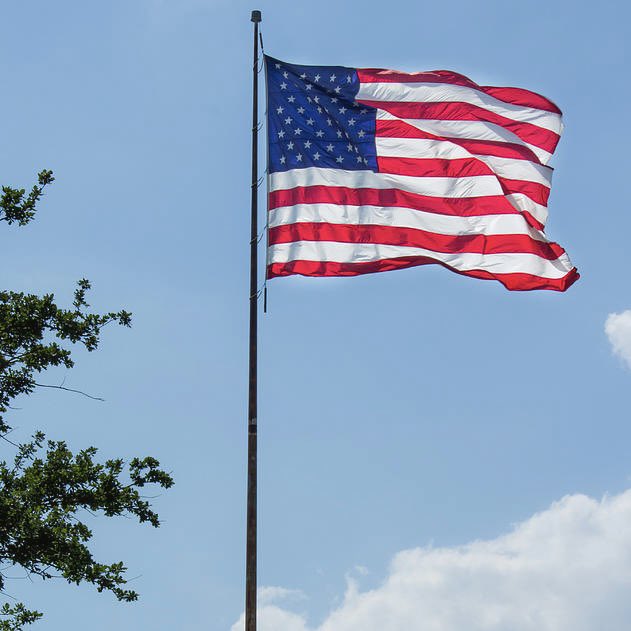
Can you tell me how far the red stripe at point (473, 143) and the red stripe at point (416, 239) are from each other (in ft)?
6.84

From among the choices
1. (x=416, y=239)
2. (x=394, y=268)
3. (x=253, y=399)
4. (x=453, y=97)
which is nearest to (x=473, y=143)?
(x=453, y=97)

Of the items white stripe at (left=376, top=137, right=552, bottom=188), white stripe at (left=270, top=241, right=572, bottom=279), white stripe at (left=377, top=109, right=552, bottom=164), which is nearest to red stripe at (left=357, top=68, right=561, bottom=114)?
white stripe at (left=377, top=109, right=552, bottom=164)

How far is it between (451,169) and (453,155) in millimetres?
356

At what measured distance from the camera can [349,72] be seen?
72.8 ft

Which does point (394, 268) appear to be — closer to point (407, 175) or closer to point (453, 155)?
point (407, 175)

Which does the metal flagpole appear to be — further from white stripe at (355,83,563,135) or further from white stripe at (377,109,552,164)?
white stripe at (377,109,552,164)

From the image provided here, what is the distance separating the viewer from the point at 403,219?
68.6 ft

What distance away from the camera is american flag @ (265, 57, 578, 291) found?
2039 cm

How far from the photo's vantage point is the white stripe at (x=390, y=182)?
2061 cm

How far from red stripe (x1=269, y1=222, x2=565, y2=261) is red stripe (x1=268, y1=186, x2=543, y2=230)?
52 centimetres

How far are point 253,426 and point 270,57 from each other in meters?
7.94

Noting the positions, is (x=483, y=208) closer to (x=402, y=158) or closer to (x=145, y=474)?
(x=402, y=158)

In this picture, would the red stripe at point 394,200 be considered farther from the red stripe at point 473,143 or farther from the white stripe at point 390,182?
the red stripe at point 473,143

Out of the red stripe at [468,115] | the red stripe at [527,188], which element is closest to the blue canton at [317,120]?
the red stripe at [468,115]
